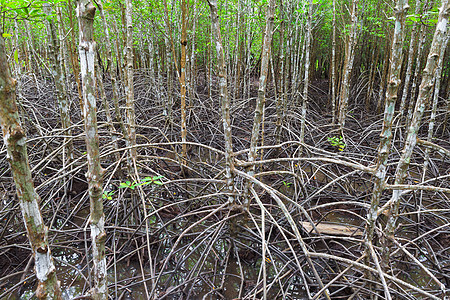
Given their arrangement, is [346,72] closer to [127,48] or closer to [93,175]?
[127,48]

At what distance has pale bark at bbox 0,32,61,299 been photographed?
0.86m

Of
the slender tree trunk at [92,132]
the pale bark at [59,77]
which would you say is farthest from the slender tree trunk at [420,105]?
the pale bark at [59,77]

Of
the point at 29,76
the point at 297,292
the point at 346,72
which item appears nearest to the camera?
the point at 297,292

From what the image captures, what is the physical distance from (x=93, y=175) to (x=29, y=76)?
869cm

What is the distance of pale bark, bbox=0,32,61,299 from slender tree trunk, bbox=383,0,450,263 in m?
1.73

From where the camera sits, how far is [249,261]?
2.57 metres

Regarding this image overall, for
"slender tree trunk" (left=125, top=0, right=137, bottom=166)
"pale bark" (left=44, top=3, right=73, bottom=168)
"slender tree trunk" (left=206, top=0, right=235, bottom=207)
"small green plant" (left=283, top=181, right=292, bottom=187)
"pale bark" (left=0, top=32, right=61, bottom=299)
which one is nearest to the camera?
"pale bark" (left=0, top=32, right=61, bottom=299)

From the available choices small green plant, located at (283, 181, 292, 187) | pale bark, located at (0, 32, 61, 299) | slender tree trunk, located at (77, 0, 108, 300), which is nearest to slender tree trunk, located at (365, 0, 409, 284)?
slender tree trunk, located at (77, 0, 108, 300)

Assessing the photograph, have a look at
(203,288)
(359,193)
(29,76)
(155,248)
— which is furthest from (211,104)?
(29,76)

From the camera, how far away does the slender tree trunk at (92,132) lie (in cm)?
98

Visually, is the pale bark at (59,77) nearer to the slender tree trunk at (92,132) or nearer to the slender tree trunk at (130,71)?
the slender tree trunk at (130,71)

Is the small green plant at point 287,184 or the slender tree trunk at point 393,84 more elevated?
the slender tree trunk at point 393,84

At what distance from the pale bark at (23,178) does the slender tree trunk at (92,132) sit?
20cm

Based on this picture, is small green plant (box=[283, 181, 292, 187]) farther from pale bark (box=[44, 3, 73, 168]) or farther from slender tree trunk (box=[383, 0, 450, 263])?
pale bark (box=[44, 3, 73, 168])
